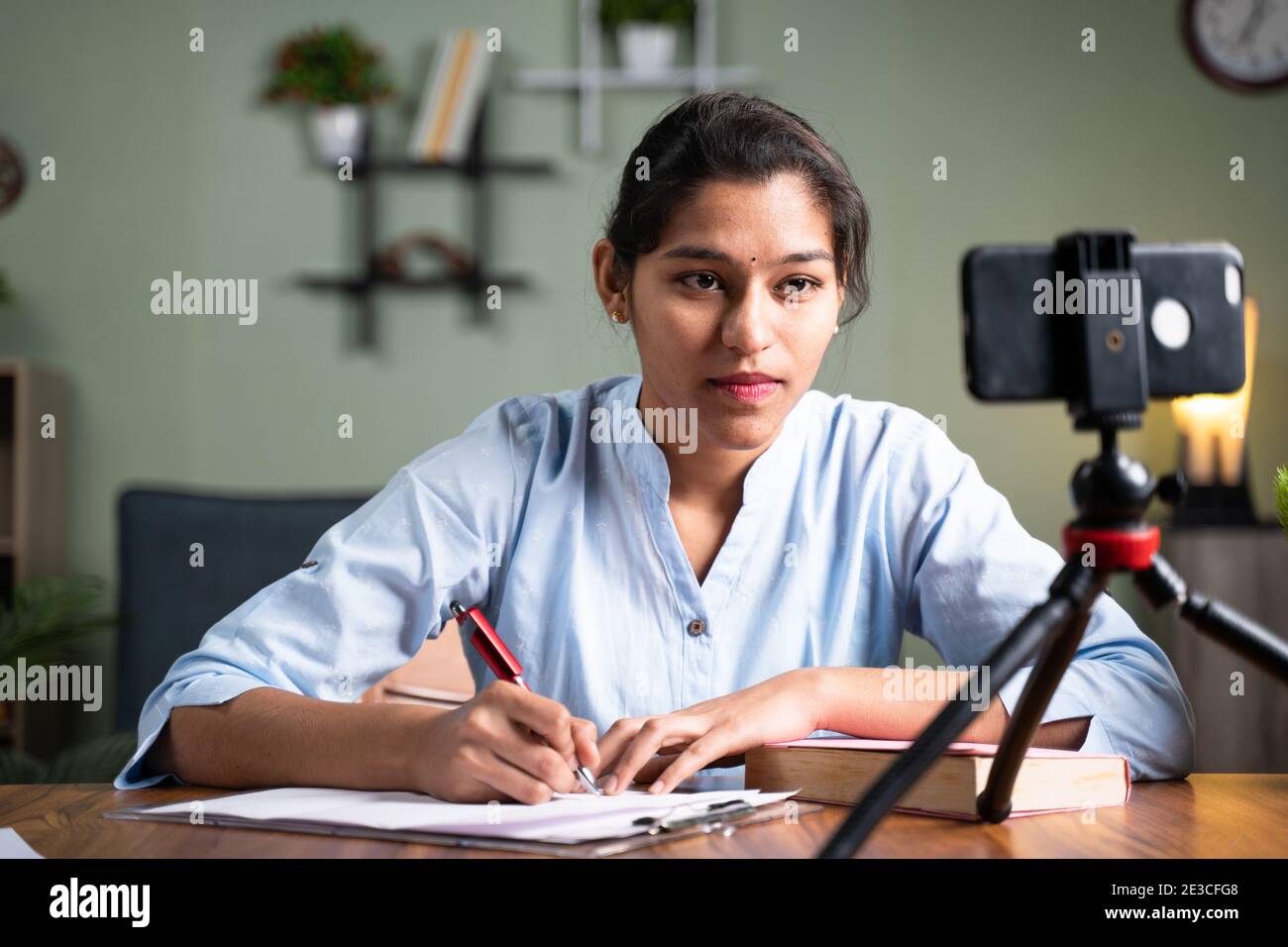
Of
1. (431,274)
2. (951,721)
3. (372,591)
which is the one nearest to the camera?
(951,721)

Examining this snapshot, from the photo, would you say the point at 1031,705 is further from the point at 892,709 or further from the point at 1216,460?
the point at 1216,460

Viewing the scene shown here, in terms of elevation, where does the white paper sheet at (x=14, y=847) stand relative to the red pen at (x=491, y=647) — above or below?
below

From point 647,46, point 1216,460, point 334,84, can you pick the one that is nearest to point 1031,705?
point 1216,460

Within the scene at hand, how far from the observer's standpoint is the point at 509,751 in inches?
32.4

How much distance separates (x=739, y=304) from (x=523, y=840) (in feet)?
1.98

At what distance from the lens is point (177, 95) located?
300cm

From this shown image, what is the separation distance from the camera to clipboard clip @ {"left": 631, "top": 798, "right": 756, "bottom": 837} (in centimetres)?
71

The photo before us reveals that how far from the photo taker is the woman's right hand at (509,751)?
810 millimetres

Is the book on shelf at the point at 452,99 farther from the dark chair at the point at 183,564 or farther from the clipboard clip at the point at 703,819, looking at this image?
the clipboard clip at the point at 703,819

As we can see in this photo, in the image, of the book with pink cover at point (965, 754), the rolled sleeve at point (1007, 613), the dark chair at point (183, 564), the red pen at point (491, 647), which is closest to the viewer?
Result: the book with pink cover at point (965, 754)

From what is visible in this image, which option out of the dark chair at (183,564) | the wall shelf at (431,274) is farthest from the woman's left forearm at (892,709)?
the wall shelf at (431,274)

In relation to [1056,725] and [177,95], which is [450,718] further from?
[177,95]
